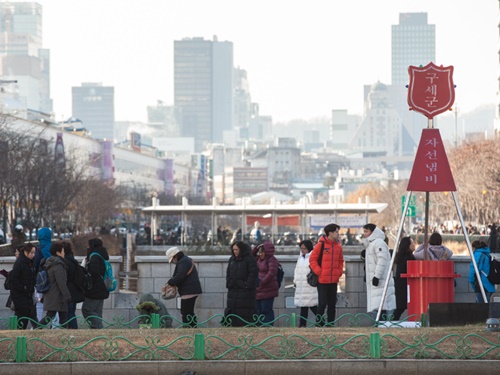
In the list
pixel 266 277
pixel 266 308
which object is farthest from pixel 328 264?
pixel 266 308

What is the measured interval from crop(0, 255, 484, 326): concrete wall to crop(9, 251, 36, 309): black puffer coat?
3.06 m

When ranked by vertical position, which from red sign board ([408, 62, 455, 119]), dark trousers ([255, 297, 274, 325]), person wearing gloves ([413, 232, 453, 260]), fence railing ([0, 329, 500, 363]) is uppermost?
red sign board ([408, 62, 455, 119])

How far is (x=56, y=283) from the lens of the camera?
22219 mm

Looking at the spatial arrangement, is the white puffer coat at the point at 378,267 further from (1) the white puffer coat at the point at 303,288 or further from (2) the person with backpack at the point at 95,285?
(2) the person with backpack at the point at 95,285

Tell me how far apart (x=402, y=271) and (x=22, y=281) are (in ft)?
20.7

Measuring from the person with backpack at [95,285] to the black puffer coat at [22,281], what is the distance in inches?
A: 34.7

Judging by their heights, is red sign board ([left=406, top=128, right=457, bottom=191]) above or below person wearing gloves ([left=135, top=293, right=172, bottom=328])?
above

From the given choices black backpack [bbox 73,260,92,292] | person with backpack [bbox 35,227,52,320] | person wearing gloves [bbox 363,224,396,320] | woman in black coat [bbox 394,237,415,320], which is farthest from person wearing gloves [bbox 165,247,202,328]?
woman in black coat [bbox 394,237,415,320]

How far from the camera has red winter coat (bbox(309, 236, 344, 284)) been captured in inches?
933

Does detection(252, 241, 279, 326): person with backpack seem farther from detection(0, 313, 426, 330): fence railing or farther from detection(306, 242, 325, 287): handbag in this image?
detection(306, 242, 325, 287): handbag

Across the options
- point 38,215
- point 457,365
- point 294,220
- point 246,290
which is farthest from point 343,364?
point 294,220

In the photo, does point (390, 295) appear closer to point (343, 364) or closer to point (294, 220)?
point (343, 364)

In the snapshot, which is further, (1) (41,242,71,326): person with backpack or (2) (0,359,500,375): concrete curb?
(1) (41,242,71,326): person with backpack

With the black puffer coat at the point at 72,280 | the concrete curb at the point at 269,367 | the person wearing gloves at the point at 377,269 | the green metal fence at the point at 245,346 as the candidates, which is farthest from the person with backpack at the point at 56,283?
the person wearing gloves at the point at 377,269
